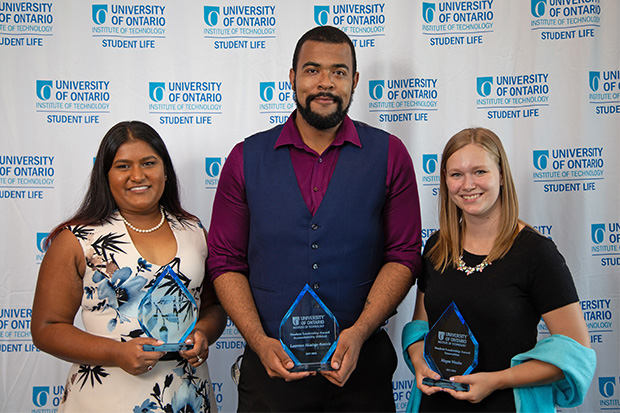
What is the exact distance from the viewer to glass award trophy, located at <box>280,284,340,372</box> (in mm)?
1712

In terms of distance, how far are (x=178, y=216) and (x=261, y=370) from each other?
682 millimetres

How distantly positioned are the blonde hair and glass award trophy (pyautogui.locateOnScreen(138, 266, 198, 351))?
2.91 ft

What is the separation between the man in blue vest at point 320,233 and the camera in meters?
1.90

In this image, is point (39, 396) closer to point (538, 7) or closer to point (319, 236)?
point (319, 236)

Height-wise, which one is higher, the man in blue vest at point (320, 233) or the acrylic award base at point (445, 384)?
the man in blue vest at point (320, 233)

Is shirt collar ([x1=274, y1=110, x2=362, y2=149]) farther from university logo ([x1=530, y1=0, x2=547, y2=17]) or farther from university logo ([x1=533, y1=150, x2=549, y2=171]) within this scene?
university logo ([x1=530, y1=0, x2=547, y2=17])

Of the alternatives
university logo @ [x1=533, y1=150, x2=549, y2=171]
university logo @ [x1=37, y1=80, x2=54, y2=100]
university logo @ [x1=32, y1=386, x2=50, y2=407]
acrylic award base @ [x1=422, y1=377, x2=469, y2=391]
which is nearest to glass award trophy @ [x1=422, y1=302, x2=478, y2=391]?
acrylic award base @ [x1=422, y1=377, x2=469, y2=391]

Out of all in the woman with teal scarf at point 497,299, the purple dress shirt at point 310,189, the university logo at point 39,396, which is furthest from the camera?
the university logo at point 39,396

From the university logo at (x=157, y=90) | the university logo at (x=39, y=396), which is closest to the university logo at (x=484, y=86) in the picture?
the university logo at (x=157, y=90)

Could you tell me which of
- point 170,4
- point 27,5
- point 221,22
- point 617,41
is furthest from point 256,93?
point 617,41

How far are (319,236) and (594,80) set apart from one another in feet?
6.46

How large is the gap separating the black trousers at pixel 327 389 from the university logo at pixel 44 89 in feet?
6.15

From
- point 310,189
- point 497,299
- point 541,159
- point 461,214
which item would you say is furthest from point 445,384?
point 541,159

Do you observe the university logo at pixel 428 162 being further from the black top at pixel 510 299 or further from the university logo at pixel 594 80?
the black top at pixel 510 299
